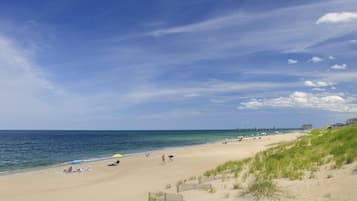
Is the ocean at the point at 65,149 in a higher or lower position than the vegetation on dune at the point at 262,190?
lower

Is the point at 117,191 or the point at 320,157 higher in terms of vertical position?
the point at 320,157

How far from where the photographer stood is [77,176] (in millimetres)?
26859

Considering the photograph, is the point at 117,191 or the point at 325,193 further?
the point at 117,191

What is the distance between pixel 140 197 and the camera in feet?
48.8

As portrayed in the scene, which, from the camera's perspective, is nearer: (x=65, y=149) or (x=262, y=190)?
(x=262, y=190)

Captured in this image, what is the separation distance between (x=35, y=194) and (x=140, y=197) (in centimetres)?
767

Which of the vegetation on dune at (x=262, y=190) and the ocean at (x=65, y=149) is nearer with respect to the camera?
the vegetation on dune at (x=262, y=190)

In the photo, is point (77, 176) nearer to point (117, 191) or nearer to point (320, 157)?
point (117, 191)

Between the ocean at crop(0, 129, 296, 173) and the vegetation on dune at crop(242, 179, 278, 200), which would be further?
the ocean at crop(0, 129, 296, 173)

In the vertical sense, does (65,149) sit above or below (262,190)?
below

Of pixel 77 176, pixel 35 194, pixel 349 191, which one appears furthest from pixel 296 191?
pixel 77 176

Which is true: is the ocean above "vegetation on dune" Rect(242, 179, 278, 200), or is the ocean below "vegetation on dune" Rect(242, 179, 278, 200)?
below

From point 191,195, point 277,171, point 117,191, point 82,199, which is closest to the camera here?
point 191,195

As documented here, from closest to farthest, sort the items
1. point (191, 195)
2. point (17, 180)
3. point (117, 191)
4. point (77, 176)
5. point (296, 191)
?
point (296, 191) < point (191, 195) < point (117, 191) < point (17, 180) < point (77, 176)
